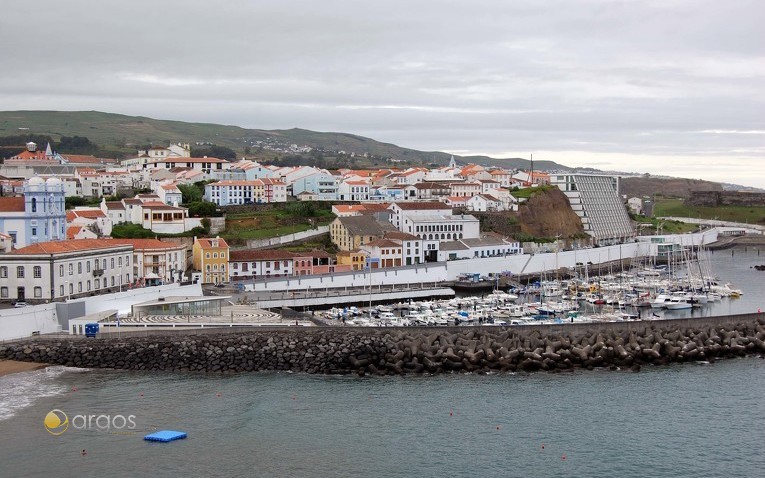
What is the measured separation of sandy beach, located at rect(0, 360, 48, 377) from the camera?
21156 mm

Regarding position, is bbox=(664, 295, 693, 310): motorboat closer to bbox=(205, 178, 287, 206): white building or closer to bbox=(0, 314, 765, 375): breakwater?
bbox=(0, 314, 765, 375): breakwater

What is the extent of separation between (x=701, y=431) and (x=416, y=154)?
5174 inches

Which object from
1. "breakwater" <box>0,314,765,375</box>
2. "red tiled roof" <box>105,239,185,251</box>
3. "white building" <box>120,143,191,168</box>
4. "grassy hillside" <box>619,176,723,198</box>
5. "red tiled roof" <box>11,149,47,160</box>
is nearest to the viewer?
"breakwater" <box>0,314,765,375</box>

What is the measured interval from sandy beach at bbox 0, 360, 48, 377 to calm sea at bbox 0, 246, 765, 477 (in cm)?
42

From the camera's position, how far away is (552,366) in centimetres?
2202

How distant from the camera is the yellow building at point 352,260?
37844 millimetres

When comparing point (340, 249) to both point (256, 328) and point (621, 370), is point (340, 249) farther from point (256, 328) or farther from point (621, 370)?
point (621, 370)

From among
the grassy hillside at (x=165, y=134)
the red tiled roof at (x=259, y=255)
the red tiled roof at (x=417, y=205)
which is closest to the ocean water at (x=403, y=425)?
the red tiled roof at (x=259, y=255)

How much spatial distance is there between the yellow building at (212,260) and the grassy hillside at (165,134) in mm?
50793

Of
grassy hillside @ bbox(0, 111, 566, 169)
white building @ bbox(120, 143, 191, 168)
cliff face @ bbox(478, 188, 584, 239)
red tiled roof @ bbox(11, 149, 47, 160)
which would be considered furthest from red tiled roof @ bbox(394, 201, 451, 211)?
grassy hillside @ bbox(0, 111, 566, 169)

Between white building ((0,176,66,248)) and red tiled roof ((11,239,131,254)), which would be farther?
white building ((0,176,66,248))

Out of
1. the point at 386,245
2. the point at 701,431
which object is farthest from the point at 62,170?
the point at 701,431

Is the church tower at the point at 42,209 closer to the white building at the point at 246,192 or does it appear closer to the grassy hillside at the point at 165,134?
the white building at the point at 246,192

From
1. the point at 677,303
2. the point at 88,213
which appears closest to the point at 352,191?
the point at 88,213
